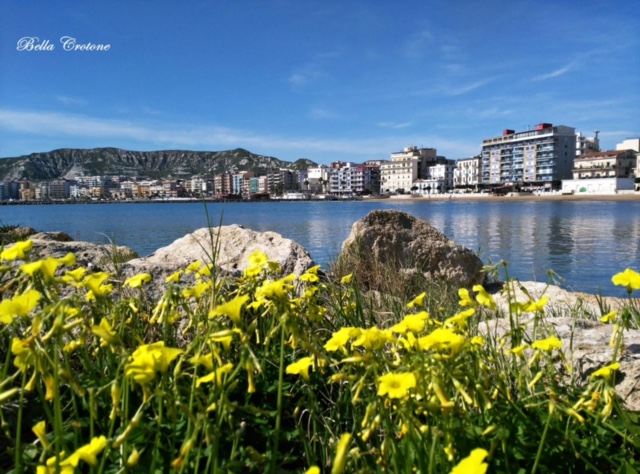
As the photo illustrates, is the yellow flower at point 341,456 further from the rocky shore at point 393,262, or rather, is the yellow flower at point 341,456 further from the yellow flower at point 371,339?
the rocky shore at point 393,262

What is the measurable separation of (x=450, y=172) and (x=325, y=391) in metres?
182

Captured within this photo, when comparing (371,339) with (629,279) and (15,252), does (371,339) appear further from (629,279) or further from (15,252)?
(15,252)

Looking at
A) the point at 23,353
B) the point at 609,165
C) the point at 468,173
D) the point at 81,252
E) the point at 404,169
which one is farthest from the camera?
the point at 404,169

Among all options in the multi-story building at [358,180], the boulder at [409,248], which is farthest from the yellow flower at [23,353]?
the multi-story building at [358,180]

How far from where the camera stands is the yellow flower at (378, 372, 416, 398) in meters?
1.24

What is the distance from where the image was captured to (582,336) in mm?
3107

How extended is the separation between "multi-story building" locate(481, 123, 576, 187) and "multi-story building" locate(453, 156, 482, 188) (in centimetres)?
564

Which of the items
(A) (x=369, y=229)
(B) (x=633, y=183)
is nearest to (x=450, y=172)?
(B) (x=633, y=183)

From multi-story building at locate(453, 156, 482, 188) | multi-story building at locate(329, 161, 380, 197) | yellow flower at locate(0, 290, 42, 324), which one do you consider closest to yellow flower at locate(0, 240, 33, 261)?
yellow flower at locate(0, 290, 42, 324)

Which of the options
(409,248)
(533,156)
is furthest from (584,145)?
(409,248)

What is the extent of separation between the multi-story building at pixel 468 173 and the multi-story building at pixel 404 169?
1576cm

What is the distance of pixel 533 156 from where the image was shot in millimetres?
141875

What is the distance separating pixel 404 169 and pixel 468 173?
2475 centimetres

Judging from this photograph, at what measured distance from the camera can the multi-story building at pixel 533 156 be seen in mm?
137500
